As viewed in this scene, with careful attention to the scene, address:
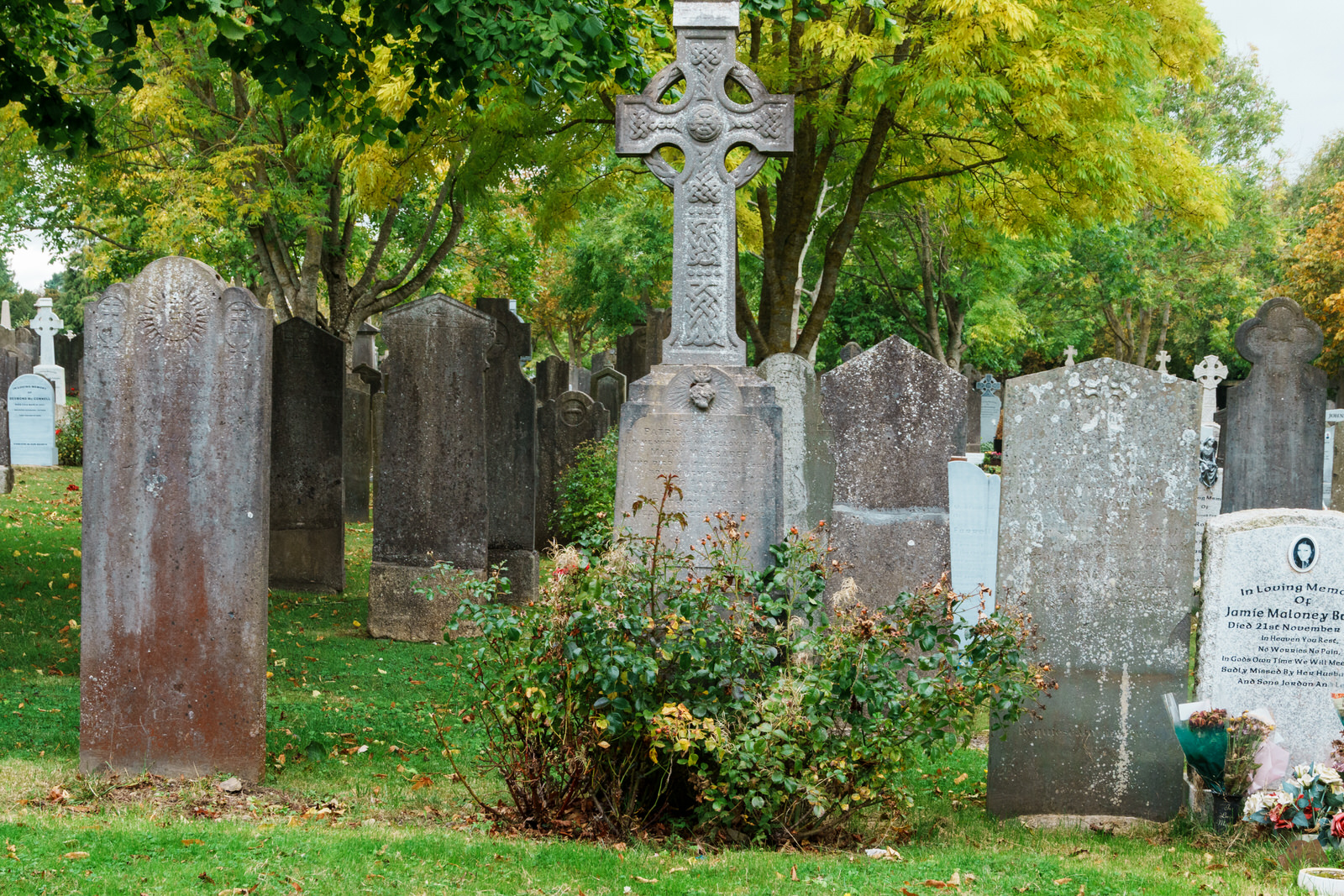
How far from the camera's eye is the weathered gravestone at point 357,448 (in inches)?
590

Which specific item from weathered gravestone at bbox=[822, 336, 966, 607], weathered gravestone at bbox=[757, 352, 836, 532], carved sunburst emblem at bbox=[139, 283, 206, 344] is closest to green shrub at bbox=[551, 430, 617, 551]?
weathered gravestone at bbox=[757, 352, 836, 532]

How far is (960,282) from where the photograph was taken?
29.0 metres

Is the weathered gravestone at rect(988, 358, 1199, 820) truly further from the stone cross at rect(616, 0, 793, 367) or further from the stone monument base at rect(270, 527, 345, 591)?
A: the stone monument base at rect(270, 527, 345, 591)

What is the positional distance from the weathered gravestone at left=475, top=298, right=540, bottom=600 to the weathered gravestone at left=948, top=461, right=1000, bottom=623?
4096 mm

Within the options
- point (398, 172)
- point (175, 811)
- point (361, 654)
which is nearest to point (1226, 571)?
point (175, 811)

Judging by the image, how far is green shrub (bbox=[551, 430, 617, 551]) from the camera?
13570mm

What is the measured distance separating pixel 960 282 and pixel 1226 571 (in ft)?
79.6

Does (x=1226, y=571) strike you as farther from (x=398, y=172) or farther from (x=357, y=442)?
(x=357, y=442)

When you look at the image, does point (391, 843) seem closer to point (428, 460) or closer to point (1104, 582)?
point (1104, 582)

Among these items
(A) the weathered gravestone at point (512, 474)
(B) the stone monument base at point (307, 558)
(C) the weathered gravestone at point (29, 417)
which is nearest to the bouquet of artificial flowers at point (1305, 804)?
(A) the weathered gravestone at point (512, 474)

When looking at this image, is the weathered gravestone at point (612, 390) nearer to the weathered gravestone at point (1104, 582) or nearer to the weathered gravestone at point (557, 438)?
→ the weathered gravestone at point (557, 438)

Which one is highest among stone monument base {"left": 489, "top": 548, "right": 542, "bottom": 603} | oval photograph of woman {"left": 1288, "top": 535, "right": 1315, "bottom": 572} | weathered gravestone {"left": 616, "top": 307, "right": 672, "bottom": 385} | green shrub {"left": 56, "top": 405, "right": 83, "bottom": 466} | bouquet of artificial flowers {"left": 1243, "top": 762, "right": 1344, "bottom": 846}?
weathered gravestone {"left": 616, "top": 307, "right": 672, "bottom": 385}

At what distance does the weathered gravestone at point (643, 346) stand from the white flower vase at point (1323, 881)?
1707cm

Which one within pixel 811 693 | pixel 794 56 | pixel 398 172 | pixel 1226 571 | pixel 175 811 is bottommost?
pixel 175 811
